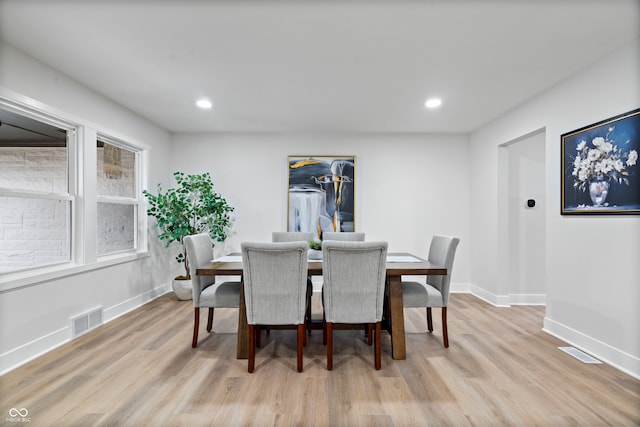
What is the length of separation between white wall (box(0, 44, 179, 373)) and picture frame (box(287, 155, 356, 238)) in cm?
207

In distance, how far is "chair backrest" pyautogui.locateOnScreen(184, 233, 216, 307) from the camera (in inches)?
105

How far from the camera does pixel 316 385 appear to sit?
2.13m

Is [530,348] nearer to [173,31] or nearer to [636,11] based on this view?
[636,11]

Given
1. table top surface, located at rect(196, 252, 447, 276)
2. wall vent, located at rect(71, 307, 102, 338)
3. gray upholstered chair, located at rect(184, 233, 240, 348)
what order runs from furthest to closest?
1. wall vent, located at rect(71, 307, 102, 338)
2. gray upholstered chair, located at rect(184, 233, 240, 348)
3. table top surface, located at rect(196, 252, 447, 276)

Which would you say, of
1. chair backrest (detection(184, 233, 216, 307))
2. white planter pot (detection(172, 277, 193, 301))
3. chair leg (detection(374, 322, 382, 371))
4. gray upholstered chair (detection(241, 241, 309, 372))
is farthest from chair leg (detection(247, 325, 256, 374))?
white planter pot (detection(172, 277, 193, 301))

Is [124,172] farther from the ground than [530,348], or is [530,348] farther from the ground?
[124,172]

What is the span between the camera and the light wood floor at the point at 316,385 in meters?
1.80

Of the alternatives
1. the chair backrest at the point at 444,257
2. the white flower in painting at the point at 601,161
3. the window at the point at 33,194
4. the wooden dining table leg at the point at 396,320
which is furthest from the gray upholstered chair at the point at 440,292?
the window at the point at 33,194

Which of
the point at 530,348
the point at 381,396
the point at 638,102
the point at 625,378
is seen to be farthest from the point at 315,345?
the point at 638,102

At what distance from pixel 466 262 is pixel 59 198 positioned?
510 centimetres

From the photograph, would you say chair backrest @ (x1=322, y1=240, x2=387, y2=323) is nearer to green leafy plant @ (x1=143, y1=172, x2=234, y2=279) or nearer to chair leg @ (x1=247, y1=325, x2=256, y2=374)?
chair leg @ (x1=247, y1=325, x2=256, y2=374)

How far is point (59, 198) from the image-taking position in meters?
2.88

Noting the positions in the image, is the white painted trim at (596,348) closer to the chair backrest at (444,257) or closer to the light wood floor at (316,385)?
the light wood floor at (316,385)

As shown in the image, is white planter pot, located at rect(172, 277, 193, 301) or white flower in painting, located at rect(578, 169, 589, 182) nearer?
white flower in painting, located at rect(578, 169, 589, 182)
